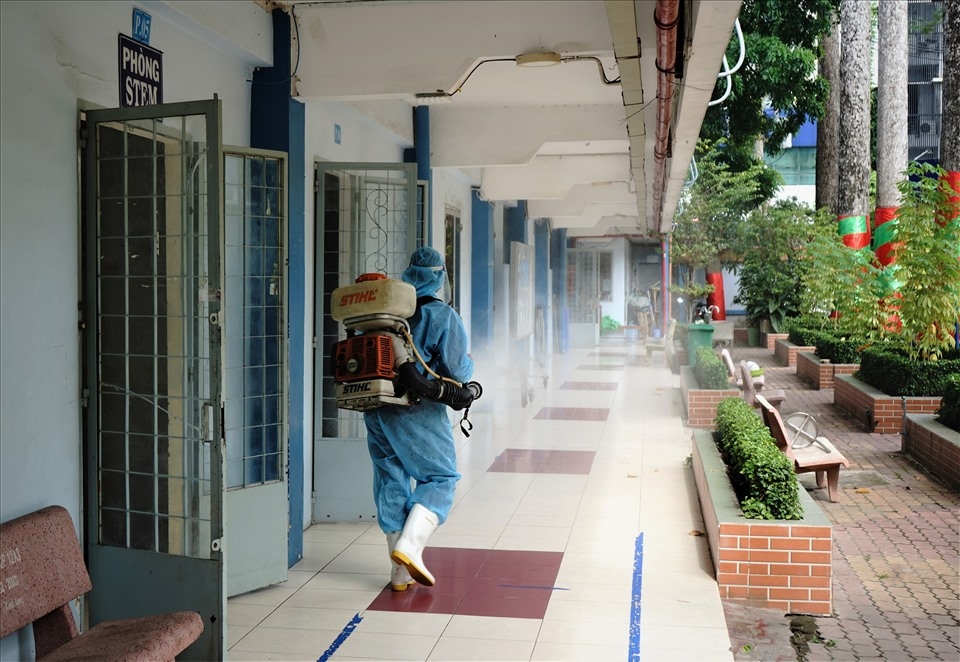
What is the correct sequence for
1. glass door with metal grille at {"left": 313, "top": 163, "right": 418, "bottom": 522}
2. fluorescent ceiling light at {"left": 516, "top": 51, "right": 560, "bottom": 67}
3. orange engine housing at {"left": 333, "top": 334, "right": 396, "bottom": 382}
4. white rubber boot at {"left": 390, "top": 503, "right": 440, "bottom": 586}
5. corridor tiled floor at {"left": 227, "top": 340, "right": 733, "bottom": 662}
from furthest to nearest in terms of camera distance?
glass door with metal grille at {"left": 313, "top": 163, "right": 418, "bottom": 522} < fluorescent ceiling light at {"left": 516, "top": 51, "right": 560, "bottom": 67} < white rubber boot at {"left": 390, "top": 503, "right": 440, "bottom": 586} < orange engine housing at {"left": 333, "top": 334, "right": 396, "bottom": 382} < corridor tiled floor at {"left": 227, "top": 340, "right": 733, "bottom": 662}

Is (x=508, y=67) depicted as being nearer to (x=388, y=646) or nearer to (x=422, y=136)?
(x=422, y=136)

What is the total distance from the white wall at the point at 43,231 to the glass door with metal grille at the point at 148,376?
108 mm

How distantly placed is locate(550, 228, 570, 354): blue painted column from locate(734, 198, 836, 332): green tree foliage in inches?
170

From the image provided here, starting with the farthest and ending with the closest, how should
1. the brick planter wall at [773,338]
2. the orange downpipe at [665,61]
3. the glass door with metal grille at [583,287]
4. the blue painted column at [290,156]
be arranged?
the glass door with metal grille at [583,287] < the brick planter wall at [773,338] < the blue painted column at [290,156] < the orange downpipe at [665,61]

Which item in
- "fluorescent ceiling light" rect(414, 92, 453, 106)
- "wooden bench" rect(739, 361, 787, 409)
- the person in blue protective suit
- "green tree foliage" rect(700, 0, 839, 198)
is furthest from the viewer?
"green tree foliage" rect(700, 0, 839, 198)

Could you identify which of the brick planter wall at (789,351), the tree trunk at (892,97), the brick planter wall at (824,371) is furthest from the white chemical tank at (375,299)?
the tree trunk at (892,97)

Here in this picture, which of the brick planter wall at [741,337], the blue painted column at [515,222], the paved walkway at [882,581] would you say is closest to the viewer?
the paved walkway at [882,581]

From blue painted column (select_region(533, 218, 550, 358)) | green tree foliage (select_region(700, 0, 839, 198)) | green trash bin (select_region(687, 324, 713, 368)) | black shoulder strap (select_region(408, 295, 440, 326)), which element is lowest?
green trash bin (select_region(687, 324, 713, 368))

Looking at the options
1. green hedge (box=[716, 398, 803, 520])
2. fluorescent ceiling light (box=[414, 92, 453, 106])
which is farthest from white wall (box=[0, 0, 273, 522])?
green hedge (box=[716, 398, 803, 520])

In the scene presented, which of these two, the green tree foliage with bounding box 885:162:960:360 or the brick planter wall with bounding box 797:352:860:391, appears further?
the brick planter wall with bounding box 797:352:860:391

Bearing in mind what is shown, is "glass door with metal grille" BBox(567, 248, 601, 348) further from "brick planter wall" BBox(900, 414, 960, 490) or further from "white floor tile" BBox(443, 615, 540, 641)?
"white floor tile" BBox(443, 615, 540, 641)

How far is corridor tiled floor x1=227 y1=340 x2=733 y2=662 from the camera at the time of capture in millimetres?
4785

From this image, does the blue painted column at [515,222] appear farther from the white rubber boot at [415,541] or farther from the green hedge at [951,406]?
the white rubber boot at [415,541]

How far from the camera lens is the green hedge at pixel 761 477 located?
557 cm
